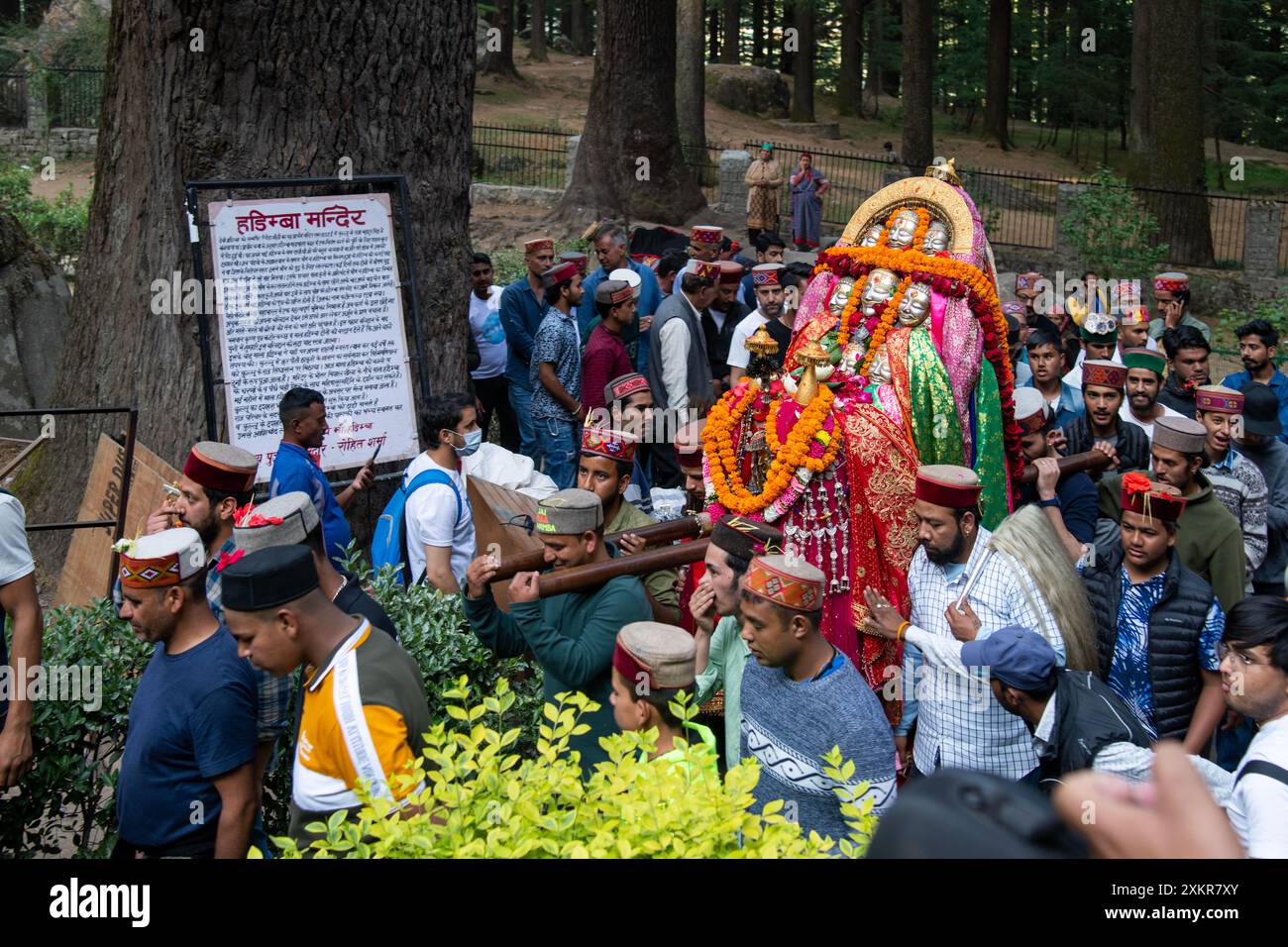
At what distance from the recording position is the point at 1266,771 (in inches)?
156

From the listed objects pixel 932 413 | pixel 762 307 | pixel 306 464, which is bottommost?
pixel 306 464

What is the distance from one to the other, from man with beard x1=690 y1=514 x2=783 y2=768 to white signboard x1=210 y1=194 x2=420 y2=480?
9.84 feet

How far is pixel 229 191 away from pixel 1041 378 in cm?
529

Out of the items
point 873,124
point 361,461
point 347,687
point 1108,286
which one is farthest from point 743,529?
point 873,124

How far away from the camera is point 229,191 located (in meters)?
7.45

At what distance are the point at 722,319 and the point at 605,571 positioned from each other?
6.94m

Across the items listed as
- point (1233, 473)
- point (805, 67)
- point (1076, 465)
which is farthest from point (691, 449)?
point (805, 67)

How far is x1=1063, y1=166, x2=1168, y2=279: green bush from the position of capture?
18.4 meters

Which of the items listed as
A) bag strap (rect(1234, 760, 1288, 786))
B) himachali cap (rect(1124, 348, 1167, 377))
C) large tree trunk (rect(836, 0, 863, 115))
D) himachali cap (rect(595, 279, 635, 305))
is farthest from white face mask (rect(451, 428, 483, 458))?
large tree trunk (rect(836, 0, 863, 115))

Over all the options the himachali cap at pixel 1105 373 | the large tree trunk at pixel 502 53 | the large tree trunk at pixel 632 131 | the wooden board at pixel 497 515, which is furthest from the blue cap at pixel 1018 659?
the large tree trunk at pixel 502 53

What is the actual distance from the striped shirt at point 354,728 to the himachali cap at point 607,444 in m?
2.38

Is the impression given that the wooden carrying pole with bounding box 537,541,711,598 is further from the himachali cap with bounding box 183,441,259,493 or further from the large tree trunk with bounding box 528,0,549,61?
the large tree trunk with bounding box 528,0,549,61

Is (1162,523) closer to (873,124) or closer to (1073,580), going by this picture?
(1073,580)

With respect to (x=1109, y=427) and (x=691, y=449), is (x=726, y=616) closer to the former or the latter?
(x=691, y=449)
